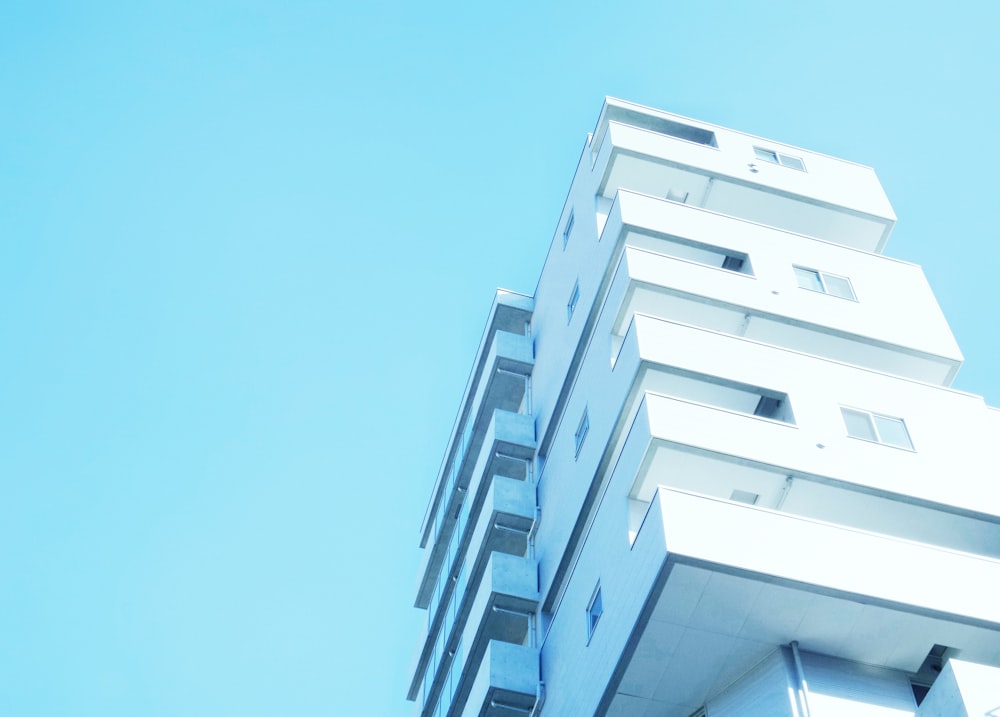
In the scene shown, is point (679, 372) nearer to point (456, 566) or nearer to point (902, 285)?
point (902, 285)

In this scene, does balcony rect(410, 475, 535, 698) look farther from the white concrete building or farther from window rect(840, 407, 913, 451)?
window rect(840, 407, 913, 451)

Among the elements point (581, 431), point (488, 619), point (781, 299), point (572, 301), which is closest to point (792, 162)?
point (572, 301)

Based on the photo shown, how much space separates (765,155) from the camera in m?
39.3

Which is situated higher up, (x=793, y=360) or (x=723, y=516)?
(x=793, y=360)

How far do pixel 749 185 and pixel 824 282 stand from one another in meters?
6.04

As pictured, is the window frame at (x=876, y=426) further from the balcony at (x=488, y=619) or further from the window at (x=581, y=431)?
A: the balcony at (x=488, y=619)

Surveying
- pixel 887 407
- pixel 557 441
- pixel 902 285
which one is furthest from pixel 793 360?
pixel 557 441

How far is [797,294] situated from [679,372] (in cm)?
590

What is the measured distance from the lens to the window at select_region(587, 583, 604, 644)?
82.7 ft

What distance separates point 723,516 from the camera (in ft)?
71.3

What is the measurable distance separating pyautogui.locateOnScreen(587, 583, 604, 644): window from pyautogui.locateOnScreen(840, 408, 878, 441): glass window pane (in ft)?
21.8

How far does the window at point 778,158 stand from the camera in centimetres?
3869

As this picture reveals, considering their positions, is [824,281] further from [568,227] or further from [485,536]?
[485,536]

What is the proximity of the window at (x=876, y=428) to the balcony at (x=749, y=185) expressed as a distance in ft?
37.5
